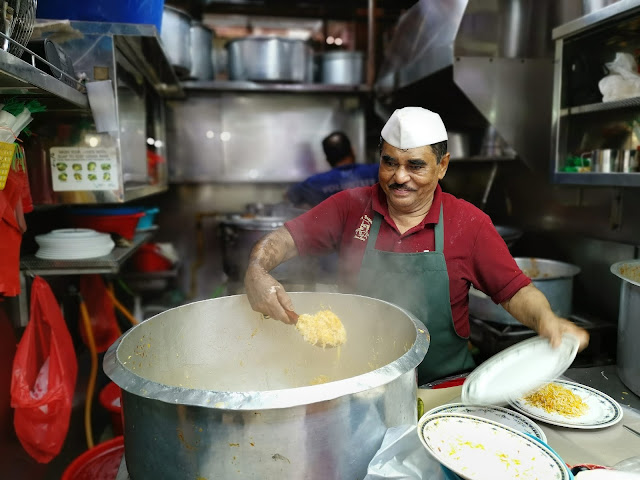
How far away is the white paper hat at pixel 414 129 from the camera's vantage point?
69.8 inches

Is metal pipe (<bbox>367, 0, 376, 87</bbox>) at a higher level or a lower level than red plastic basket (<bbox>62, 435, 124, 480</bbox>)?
higher

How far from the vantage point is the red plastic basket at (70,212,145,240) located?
314 cm

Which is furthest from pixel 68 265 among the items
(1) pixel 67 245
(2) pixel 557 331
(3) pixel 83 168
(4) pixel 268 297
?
(2) pixel 557 331

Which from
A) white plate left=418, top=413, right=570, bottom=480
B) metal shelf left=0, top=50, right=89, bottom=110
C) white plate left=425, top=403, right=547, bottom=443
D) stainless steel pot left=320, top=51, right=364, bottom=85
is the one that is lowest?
white plate left=425, top=403, right=547, bottom=443

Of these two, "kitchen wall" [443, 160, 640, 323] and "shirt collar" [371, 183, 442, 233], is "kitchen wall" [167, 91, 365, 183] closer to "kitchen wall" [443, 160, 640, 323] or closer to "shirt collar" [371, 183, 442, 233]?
"kitchen wall" [443, 160, 640, 323]

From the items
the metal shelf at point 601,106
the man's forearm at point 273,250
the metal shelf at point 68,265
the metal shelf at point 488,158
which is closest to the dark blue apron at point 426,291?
the man's forearm at point 273,250

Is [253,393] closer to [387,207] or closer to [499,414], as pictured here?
[499,414]

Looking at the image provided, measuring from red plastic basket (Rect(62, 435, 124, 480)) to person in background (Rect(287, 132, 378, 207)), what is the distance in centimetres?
244

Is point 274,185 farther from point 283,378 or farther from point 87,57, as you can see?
point 283,378

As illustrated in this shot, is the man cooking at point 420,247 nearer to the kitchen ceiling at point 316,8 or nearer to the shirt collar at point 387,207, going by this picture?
the shirt collar at point 387,207

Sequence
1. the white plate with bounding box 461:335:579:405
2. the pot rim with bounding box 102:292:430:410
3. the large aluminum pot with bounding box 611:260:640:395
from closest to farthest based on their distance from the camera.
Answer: the pot rim with bounding box 102:292:430:410 → the white plate with bounding box 461:335:579:405 → the large aluminum pot with bounding box 611:260:640:395

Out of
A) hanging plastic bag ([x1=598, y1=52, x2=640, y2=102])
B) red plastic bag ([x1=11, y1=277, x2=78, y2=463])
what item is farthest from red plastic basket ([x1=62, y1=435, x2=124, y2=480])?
hanging plastic bag ([x1=598, y1=52, x2=640, y2=102])

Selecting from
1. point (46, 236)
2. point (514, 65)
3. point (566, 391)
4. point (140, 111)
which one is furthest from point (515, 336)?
point (140, 111)

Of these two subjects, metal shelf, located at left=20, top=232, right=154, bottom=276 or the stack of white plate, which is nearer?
metal shelf, located at left=20, top=232, right=154, bottom=276
